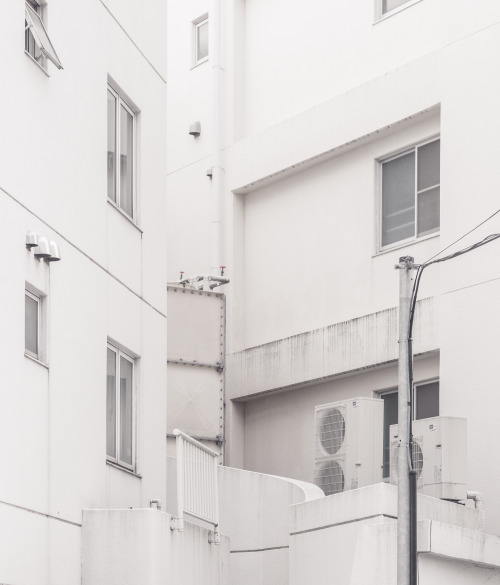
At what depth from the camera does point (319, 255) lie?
25359mm

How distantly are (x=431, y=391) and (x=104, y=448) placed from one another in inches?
275

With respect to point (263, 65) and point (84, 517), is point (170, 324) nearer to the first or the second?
point (263, 65)

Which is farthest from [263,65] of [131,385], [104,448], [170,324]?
[104,448]

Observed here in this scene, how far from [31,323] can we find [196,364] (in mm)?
8449

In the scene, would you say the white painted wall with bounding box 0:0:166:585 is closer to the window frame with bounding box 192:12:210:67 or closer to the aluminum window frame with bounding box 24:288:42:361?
the aluminum window frame with bounding box 24:288:42:361

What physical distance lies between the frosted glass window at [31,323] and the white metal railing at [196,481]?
2371mm

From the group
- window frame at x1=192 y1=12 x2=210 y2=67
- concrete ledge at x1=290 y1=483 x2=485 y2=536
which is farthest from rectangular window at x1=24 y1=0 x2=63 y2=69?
window frame at x1=192 y1=12 x2=210 y2=67

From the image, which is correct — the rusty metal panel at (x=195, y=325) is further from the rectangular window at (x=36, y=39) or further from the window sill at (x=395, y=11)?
the rectangular window at (x=36, y=39)

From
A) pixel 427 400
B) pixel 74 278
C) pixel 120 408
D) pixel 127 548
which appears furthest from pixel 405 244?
pixel 127 548

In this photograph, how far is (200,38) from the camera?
1137 inches

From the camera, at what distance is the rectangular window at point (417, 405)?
22.5 metres

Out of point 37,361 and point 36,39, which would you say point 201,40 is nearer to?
point 36,39

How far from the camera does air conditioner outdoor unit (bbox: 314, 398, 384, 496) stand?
68.6 feet

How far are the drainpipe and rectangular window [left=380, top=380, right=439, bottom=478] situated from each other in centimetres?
474
